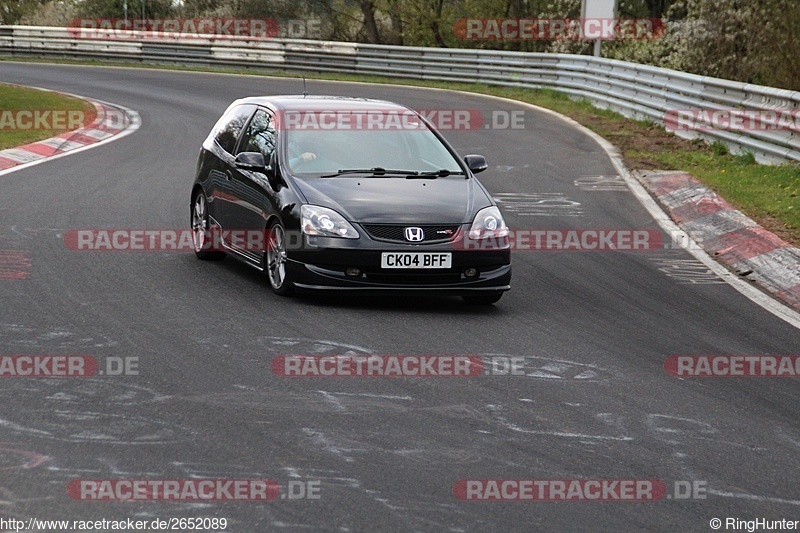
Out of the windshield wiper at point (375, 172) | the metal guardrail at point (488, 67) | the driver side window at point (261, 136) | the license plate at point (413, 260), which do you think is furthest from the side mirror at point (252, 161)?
the metal guardrail at point (488, 67)

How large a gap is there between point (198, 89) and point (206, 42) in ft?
27.8

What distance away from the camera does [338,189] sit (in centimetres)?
973

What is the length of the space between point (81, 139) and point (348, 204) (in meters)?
12.5

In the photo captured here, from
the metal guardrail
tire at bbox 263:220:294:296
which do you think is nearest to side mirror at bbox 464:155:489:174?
tire at bbox 263:220:294:296

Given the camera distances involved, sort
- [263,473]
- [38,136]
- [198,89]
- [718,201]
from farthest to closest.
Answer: [198,89]
[38,136]
[718,201]
[263,473]

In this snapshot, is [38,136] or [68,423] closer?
[68,423]

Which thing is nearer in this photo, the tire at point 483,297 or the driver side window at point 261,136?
the tire at point 483,297

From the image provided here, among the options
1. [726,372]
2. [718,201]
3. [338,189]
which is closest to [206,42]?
[718,201]

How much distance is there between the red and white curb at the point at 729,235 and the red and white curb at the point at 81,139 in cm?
879

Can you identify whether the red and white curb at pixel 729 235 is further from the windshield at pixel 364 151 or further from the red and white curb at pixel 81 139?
the red and white curb at pixel 81 139

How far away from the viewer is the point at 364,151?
34.2ft

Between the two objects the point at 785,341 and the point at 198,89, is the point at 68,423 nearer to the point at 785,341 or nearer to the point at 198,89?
the point at 785,341

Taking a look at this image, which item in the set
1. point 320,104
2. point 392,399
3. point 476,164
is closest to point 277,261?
point 320,104

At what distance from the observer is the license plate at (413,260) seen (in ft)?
30.3
